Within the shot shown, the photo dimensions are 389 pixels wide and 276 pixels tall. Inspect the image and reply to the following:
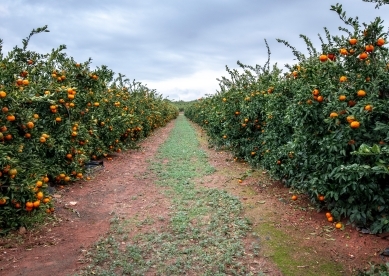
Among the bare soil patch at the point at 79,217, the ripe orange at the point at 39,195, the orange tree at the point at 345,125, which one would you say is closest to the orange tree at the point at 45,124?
the ripe orange at the point at 39,195

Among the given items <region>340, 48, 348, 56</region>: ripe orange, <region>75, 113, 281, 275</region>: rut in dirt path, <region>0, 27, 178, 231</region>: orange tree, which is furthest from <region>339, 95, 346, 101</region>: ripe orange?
<region>0, 27, 178, 231</region>: orange tree

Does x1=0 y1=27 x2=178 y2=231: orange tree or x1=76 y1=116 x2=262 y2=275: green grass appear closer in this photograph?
x1=76 y1=116 x2=262 y2=275: green grass

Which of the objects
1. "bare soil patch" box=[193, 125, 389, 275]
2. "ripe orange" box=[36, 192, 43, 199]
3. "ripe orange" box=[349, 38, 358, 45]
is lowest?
"bare soil patch" box=[193, 125, 389, 275]

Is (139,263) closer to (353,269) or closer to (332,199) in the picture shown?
(353,269)

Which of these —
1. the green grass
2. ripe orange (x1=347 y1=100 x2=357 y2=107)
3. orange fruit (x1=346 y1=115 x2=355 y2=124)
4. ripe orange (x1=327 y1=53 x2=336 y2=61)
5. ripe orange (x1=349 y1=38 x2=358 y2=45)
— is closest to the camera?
the green grass

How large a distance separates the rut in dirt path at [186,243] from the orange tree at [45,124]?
1.11 meters

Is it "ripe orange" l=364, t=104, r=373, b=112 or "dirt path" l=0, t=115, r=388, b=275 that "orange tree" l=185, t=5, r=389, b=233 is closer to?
"ripe orange" l=364, t=104, r=373, b=112

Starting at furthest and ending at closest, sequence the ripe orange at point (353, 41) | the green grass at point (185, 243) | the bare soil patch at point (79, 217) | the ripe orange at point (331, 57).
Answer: the ripe orange at point (331, 57) < the ripe orange at point (353, 41) < the bare soil patch at point (79, 217) < the green grass at point (185, 243)

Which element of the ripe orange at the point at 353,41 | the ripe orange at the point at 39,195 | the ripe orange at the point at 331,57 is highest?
the ripe orange at the point at 353,41

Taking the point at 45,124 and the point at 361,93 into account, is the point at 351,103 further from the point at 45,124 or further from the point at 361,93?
the point at 45,124

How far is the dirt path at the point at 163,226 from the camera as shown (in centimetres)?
336

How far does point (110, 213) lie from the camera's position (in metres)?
4.86

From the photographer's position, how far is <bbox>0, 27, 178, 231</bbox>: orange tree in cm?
387

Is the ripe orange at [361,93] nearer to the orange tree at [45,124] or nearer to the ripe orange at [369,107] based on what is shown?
the ripe orange at [369,107]
